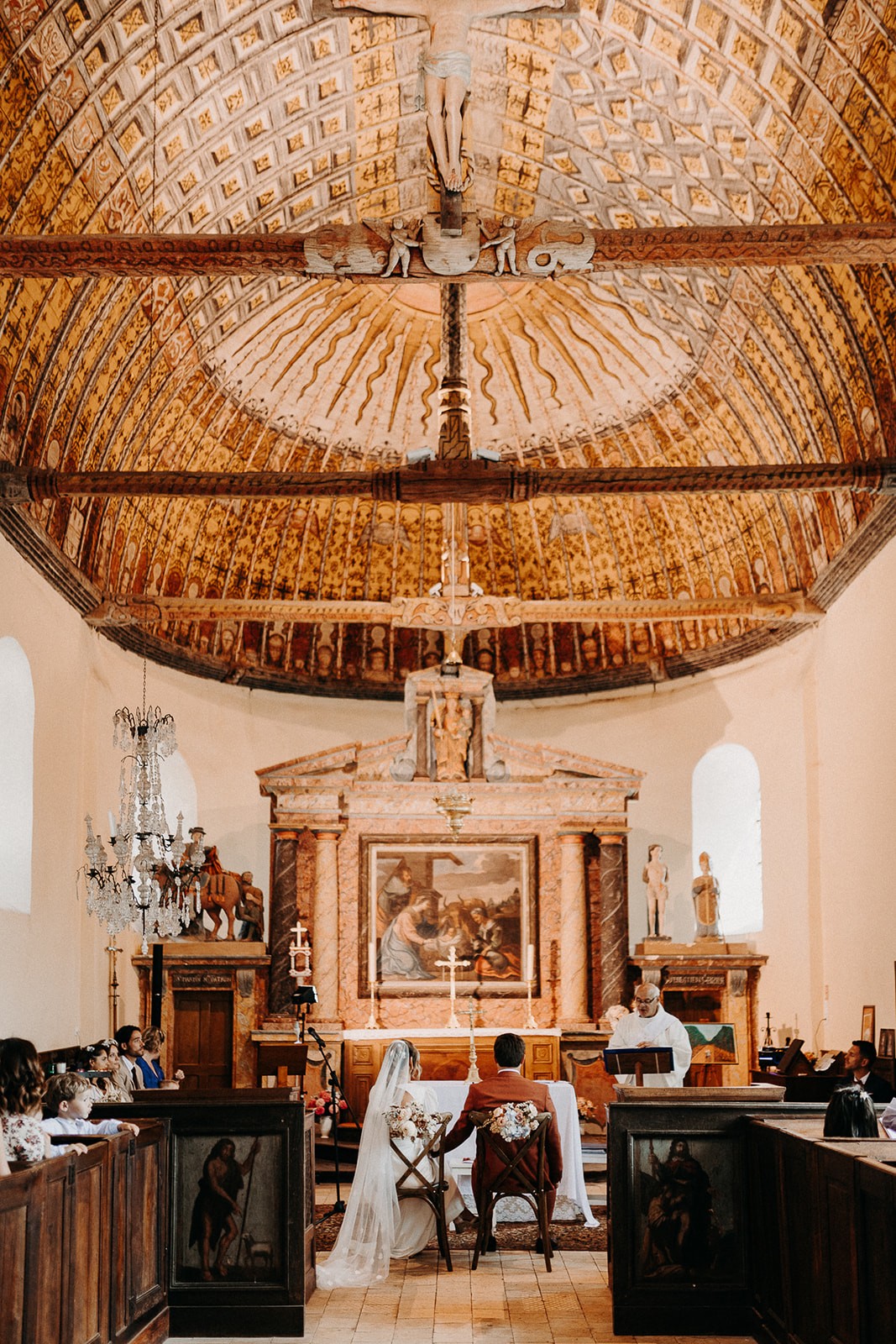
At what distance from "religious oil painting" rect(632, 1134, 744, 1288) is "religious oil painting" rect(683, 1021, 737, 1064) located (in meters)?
8.63

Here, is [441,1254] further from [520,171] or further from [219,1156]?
[520,171]

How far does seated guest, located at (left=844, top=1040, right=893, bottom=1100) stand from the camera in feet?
42.5

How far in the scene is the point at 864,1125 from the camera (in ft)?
24.5

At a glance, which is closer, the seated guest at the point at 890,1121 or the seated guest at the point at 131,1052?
the seated guest at the point at 890,1121

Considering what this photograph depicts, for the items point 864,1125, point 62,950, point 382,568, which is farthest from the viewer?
point 382,568

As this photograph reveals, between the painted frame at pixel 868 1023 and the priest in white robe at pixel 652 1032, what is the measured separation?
8.64 ft

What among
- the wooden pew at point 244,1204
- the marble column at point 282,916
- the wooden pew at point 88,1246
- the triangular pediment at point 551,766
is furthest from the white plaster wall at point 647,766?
the wooden pew at point 88,1246

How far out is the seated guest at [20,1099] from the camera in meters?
6.44

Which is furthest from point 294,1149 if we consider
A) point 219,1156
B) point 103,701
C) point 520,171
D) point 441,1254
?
point 520,171

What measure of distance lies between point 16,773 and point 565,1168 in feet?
21.2

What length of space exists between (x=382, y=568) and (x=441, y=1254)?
12.6 meters

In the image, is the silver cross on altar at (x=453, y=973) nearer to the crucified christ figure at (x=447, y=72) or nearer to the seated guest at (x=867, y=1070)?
the seated guest at (x=867, y=1070)

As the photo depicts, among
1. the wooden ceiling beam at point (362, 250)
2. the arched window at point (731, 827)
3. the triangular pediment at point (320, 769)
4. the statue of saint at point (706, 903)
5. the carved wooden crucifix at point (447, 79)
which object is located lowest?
the statue of saint at point (706, 903)

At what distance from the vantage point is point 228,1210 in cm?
911
